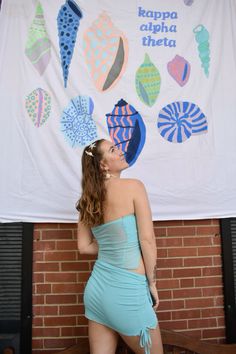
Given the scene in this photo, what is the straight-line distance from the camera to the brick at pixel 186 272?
2623 mm

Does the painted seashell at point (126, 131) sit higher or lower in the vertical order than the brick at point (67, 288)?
higher

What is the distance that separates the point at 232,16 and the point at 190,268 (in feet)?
6.64

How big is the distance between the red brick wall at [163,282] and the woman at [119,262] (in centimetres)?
72

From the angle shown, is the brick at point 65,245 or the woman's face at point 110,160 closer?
the woman's face at point 110,160

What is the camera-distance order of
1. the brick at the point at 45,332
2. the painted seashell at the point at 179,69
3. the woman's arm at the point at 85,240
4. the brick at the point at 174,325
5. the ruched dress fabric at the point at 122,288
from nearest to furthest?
the ruched dress fabric at the point at 122,288, the woman's arm at the point at 85,240, the brick at the point at 45,332, the brick at the point at 174,325, the painted seashell at the point at 179,69

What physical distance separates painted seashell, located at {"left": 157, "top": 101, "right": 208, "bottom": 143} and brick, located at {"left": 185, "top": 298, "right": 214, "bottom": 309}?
48.2 inches

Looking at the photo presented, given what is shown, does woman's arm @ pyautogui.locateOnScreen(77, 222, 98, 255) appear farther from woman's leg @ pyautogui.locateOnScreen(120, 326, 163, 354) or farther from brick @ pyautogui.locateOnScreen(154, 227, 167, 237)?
brick @ pyautogui.locateOnScreen(154, 227, 167, 237)

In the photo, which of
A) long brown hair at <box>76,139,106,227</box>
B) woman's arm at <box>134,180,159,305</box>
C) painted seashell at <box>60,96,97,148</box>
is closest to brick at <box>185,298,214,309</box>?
woman's arm at <box>134,180,159,305</box>

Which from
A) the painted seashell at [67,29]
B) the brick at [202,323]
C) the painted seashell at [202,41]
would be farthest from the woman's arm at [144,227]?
the painted seashell at [202,41]

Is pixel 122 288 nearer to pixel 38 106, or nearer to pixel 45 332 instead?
pixel 45 332

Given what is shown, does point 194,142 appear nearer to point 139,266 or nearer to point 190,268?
point 190,268

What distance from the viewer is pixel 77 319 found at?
2506mm

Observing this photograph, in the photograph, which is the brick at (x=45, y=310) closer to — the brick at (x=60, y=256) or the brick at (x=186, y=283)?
the brick at (x=60, y=256)

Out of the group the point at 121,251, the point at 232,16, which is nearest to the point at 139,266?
the point at 121,251
